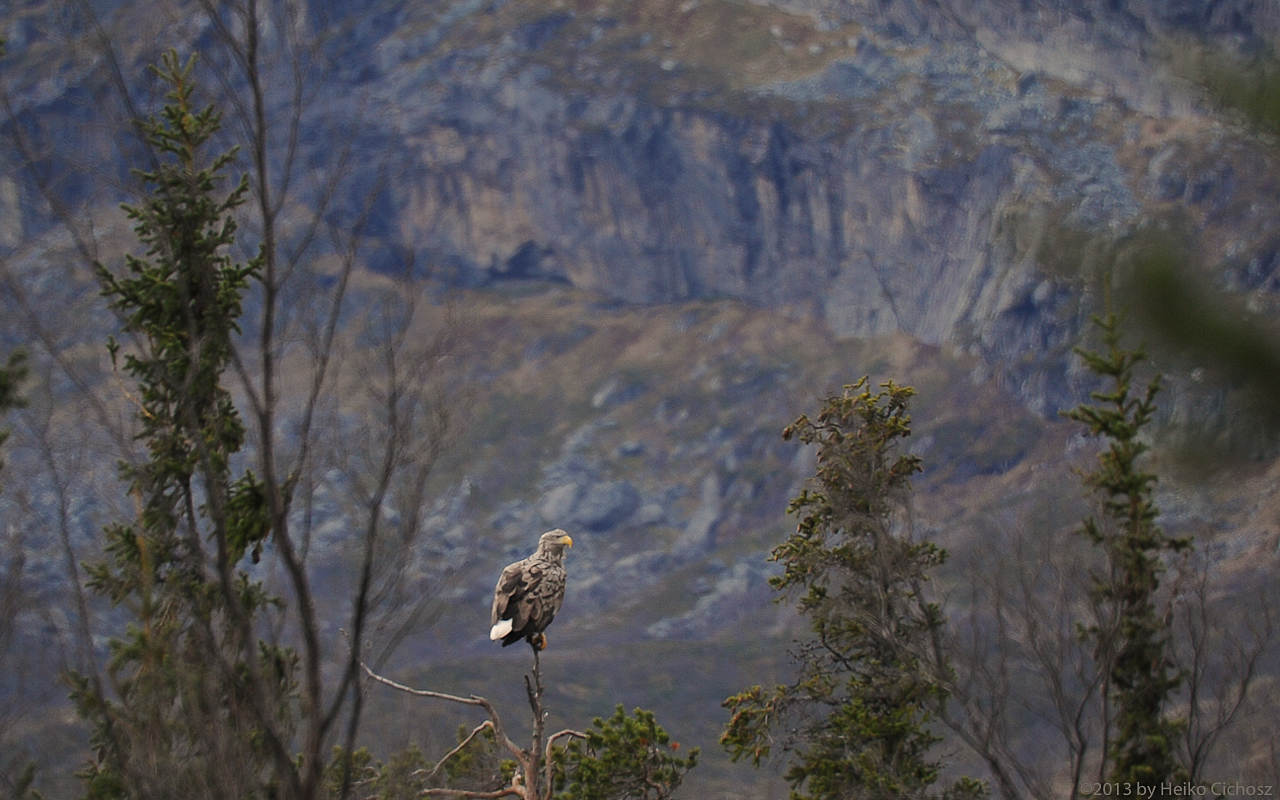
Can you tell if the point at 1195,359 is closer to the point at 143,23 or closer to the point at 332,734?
the point at 332,734

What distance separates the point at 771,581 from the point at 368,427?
273 inches

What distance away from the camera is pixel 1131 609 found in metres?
13.4

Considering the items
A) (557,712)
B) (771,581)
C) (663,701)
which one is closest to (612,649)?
(663,701)

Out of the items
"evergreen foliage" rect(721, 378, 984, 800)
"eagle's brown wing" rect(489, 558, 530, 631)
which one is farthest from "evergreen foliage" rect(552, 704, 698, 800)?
"eagle's brown wing" rect(489, 558, 530, 631)

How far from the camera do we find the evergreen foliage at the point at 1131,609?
13.4 meters

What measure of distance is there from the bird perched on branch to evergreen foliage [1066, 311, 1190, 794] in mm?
4923

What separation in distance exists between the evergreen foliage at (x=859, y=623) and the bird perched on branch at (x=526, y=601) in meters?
3.67

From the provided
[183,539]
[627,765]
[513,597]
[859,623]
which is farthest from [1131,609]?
[183,539]

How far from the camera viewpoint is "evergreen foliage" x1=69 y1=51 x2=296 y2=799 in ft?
38.6

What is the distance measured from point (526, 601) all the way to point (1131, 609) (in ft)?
17.9

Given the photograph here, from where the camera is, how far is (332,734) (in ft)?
36.8

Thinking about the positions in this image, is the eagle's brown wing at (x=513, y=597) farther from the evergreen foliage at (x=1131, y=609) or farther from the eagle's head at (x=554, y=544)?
the evergreen foliage at (x=1131, y=609)

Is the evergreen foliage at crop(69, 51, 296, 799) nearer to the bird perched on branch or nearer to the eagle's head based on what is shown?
the bird perched on branch

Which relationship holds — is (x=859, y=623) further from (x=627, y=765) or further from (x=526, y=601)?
(x=526, y=601)
